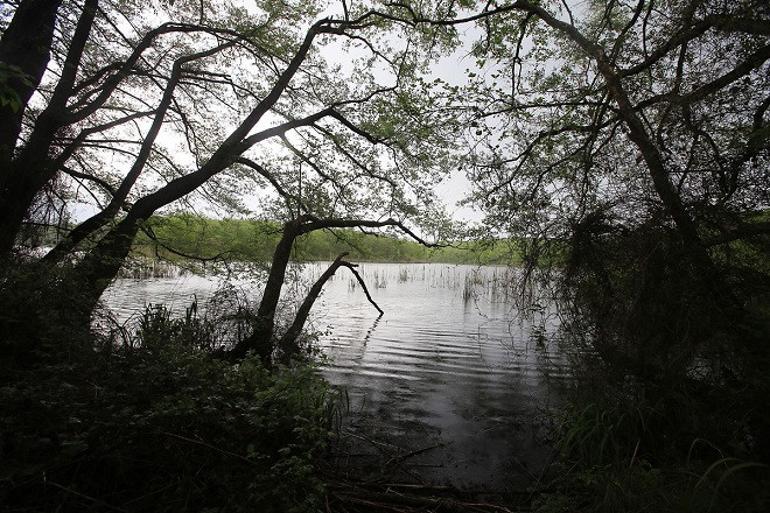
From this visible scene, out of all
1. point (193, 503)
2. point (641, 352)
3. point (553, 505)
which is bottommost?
point (553, 505)

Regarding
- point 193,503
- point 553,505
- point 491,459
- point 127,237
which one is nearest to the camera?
point 193,503

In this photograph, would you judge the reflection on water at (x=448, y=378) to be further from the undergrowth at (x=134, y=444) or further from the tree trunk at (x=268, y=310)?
the undergrowth at (x=134, y=444)

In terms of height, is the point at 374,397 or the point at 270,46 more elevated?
the point at 270,46

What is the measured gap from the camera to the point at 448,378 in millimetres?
8469

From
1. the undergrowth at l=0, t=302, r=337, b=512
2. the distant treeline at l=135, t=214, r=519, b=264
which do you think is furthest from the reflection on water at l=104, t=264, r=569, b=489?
the undergrowth at l=0, t=302, r=337, b=512

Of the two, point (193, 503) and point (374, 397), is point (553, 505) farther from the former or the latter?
point (374, 397)

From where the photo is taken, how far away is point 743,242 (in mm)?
3717

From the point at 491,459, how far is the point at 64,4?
1002 cm

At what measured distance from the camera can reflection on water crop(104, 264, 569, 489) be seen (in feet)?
16.7

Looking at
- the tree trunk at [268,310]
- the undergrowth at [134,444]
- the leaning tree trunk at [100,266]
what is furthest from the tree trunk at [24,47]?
the tree trunk at [268,310]

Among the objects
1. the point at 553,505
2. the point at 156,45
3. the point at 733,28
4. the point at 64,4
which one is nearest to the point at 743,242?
the point at 733,28

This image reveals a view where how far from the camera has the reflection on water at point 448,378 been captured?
16.7ft

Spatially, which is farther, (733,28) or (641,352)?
(641,352)

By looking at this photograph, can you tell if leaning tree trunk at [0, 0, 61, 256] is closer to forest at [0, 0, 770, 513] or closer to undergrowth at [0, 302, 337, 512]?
forest at [0, 0, 770, 513]
